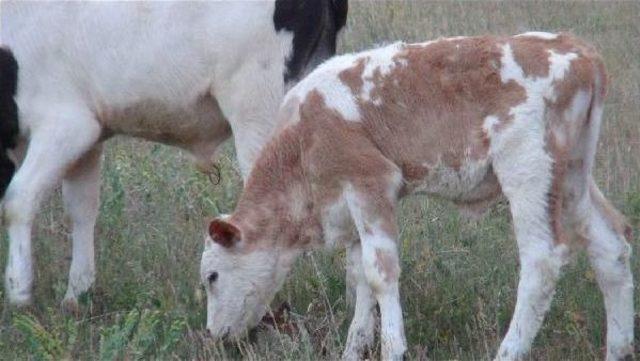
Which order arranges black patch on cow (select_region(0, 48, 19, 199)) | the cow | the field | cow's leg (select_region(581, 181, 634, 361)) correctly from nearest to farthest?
1. cow's leg (select_region(581, 181, 634, 361))
2. the field
3. the cow
4. black patch on cow (select_region(0, 48, 19, 199))

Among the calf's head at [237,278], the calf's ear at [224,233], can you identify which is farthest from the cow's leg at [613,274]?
the calf's ear at [224,233]

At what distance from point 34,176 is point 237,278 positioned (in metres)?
1.60

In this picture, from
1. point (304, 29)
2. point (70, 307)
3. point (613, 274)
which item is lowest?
point (70, 307)

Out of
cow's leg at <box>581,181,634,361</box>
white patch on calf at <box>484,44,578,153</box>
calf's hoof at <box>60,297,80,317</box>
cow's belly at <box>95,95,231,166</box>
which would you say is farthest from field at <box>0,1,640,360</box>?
white patch on calf at <box>484,44,578,153</box>

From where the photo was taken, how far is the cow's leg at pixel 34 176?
24.9 ft

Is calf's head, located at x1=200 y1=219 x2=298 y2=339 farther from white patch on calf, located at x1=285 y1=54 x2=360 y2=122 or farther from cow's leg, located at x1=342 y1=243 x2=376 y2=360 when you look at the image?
white patch on calf, located at x1=285 y1=54 x2=360 y2=122

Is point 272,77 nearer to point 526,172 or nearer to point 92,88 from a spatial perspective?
point 92,88

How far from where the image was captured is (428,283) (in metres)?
7.50

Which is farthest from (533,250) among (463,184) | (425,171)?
(425,171)

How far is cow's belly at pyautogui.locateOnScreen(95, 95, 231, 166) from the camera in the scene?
25.2ft

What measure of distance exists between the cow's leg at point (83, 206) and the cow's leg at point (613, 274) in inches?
124

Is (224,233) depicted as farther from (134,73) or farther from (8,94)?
(8,94)

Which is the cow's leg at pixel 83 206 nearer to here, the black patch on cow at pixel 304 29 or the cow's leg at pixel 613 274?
the black patch on cow at pixel 304 29

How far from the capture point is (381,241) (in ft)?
20.9
